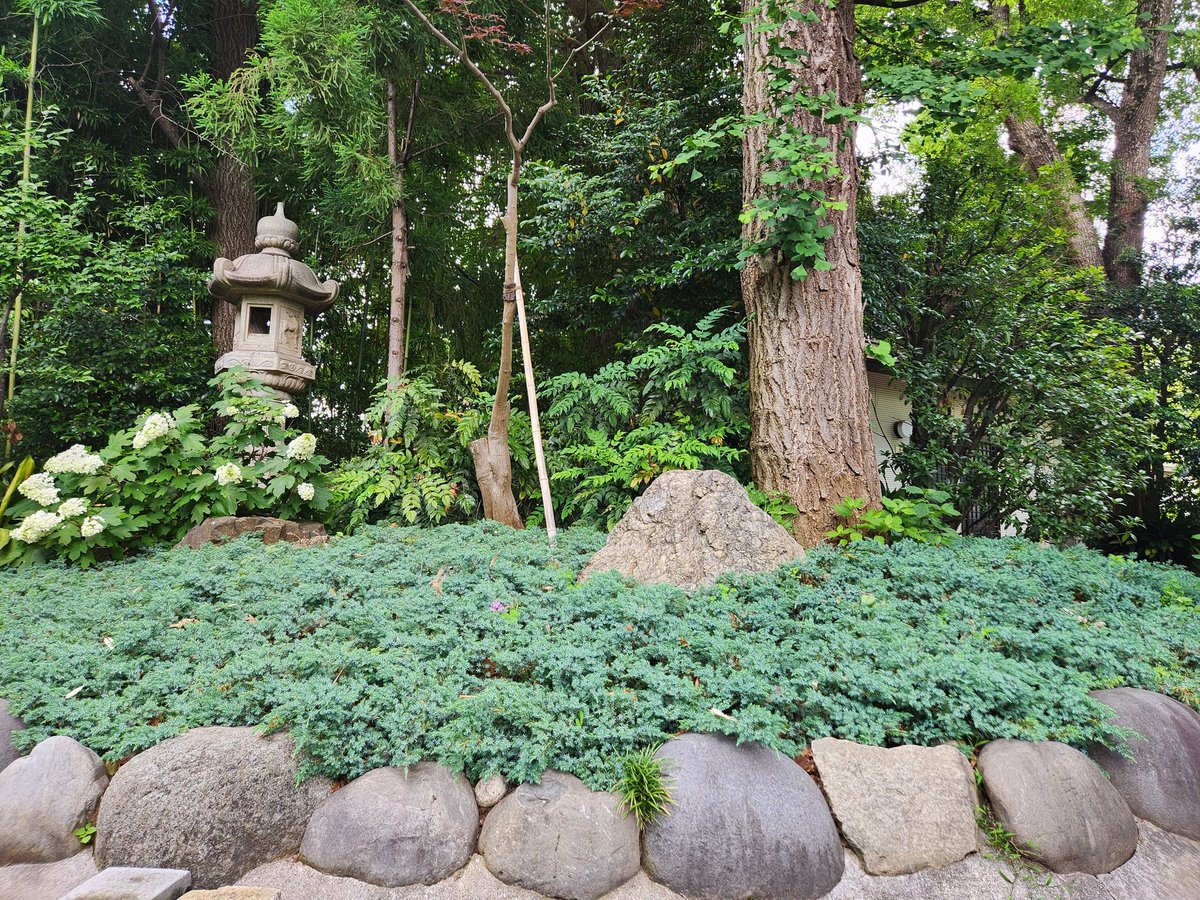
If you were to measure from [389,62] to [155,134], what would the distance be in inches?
149

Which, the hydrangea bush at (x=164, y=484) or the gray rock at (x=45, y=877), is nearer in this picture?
the gray rock at (x=45, y=877)

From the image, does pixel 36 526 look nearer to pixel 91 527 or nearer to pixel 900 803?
pixel 91 527

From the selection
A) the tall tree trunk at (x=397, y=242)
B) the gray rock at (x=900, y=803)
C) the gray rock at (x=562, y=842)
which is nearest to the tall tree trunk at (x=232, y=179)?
the tall tree trunk at (x=397, y=242)

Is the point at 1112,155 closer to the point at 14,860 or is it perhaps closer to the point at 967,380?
the point at 967,380

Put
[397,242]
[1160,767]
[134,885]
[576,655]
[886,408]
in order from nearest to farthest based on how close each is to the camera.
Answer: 1. [134,885]
2. [1160,767]
3. [576,655]
4. [397,242]
5. [886,408]

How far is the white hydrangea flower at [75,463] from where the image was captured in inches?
151

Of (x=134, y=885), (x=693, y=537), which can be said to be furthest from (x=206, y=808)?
(x=693, y=537)

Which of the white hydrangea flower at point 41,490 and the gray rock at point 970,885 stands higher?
the white hydrangea flower at point 41,490

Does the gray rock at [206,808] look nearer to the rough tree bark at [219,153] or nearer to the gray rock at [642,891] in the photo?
the gray rock at [642,891]

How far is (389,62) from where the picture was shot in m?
5.69

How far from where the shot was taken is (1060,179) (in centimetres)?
739

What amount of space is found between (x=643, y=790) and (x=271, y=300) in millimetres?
5224

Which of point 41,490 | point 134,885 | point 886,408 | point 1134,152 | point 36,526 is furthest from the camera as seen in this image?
point 1134,152

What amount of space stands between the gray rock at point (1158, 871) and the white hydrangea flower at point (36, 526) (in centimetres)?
493
